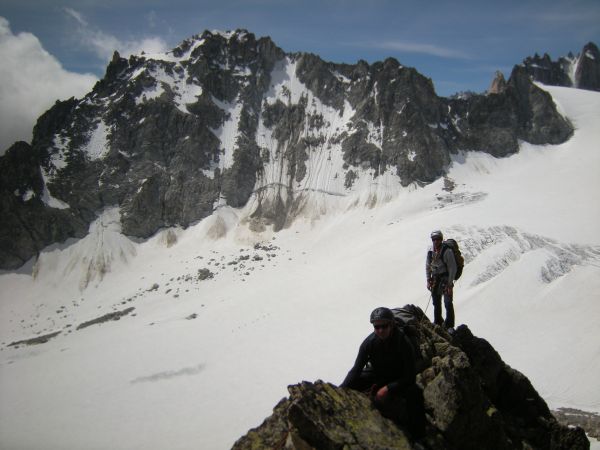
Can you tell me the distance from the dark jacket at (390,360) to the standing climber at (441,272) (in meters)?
4.93

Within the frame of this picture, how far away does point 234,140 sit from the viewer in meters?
87.0

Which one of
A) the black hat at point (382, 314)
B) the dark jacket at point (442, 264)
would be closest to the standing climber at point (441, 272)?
the dark jacket at point (442, 264)

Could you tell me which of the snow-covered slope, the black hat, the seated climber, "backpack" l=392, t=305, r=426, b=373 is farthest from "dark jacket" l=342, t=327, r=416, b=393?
the snow-covered slope

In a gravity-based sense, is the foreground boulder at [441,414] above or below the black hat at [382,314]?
below

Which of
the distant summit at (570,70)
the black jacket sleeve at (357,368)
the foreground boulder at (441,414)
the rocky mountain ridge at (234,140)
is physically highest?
the distant summit at (570,70)

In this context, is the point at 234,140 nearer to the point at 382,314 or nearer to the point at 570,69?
the point at 382,314

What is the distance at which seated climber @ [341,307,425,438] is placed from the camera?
632cm

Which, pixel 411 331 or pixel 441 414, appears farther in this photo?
pixel 411 331

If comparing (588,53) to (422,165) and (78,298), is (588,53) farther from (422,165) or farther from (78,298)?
(78,298)

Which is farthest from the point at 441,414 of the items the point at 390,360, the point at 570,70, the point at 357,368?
the point at 570,70

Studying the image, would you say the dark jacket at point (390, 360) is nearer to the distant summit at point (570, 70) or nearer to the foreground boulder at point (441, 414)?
the foreground boulder at point (441, 414)

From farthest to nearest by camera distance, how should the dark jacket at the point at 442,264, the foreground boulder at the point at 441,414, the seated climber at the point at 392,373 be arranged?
the dark jacket at the point at 442,264 < the seated climber at the point at 392,373 < the foreground boulder at the point at 441,414

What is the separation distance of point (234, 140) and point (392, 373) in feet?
278

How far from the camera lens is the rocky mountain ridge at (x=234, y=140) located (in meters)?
75.4
